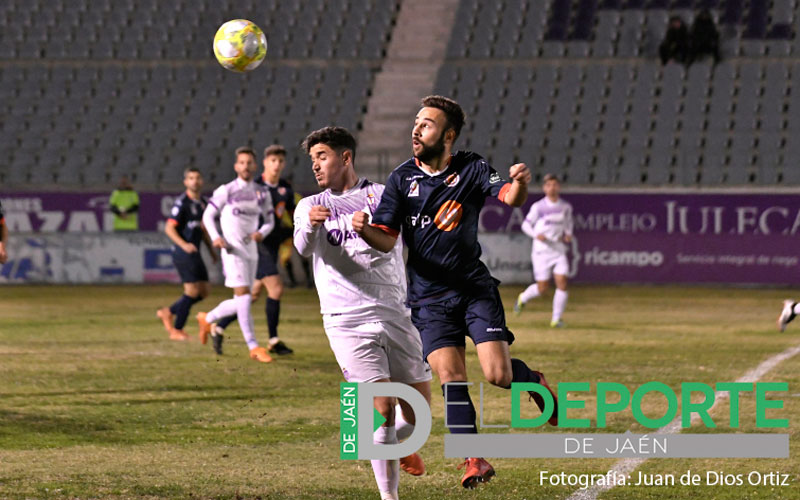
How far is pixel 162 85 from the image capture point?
31.4 m

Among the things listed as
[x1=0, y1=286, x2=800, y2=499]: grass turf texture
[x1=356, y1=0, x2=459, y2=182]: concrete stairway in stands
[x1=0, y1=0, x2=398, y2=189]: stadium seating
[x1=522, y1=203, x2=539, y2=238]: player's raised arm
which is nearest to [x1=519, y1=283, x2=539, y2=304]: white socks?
[x1=0, y1=286, x2=800, y2=499]: grass turf texture

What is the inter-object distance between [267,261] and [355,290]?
7226 millimetres

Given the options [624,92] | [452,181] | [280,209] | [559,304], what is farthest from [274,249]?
[624,92]

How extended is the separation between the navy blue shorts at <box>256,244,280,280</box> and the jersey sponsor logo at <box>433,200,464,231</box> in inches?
281

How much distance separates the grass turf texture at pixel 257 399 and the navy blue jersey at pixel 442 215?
47.4 inches

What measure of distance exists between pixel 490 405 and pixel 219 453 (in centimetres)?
273

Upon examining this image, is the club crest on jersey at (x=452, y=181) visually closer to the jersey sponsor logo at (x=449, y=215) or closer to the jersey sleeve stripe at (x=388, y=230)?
the jersey sponsor logo at (x=449, y=215)

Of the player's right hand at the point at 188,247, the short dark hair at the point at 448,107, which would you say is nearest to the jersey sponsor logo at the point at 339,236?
the short dark hair at the point at 448,107

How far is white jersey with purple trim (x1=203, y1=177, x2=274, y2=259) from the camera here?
13148 mm

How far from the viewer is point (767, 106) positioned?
2738 cm

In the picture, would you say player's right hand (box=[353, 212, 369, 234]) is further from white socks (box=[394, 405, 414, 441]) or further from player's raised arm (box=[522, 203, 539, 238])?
player's raised arm (box=[522, 203, 539, 238])

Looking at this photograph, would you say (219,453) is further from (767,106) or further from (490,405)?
(767,106)

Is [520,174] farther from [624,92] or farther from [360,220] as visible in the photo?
[624,92]

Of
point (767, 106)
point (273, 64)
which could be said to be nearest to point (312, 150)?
point (767, 106)
